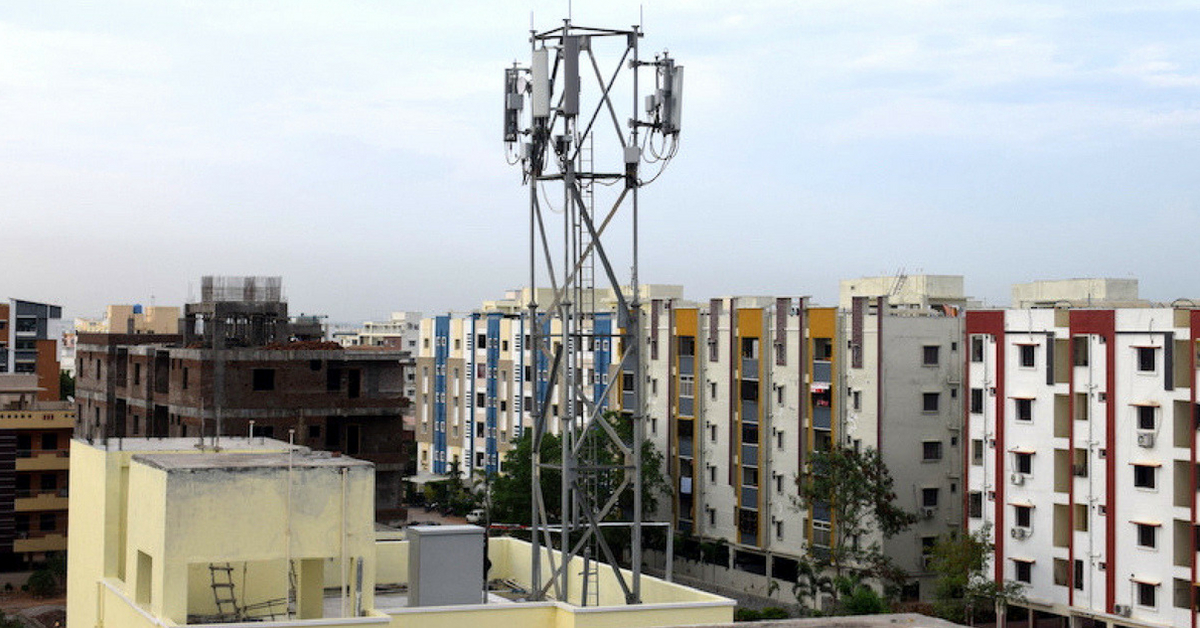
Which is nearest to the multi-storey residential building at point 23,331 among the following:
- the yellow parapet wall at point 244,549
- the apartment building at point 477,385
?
the apartment building at point 477,385

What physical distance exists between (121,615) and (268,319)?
40733 millimetres

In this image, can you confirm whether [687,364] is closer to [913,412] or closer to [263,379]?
[913,412]

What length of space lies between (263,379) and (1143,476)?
1212 inches

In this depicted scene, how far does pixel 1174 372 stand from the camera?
48188mm

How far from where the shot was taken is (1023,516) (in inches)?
2124

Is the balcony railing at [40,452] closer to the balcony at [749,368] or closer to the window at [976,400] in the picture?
the balcony at [749,368]

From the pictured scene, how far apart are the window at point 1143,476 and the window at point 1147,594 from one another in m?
2.92

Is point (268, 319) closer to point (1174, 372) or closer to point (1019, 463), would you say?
point (1019, 463)

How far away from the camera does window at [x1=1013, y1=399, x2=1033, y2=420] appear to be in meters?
53.8

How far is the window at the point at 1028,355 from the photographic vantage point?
176ft

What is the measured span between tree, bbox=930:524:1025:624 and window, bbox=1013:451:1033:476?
2319 mm

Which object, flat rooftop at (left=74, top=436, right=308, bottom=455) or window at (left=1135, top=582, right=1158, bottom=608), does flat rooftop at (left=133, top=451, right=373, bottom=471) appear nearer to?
flat rooftop at (left=74, top=436, right=308, bottom=455)

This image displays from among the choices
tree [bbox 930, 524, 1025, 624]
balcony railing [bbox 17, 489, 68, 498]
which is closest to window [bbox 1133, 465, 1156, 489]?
tree [bbox 930, 524, 1025, 624]

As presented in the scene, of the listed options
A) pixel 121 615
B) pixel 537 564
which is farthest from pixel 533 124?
pixel 121 615
